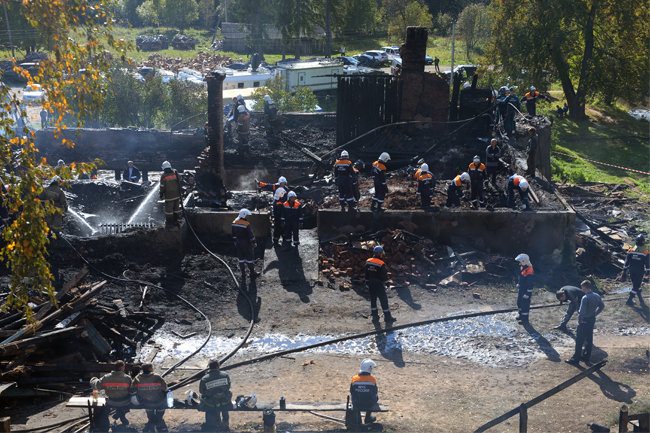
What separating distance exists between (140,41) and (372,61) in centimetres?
2427

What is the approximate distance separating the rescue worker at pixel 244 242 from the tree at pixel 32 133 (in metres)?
5.43

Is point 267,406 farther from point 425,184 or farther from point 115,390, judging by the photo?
point 425,184

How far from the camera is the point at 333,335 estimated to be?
12.5 m

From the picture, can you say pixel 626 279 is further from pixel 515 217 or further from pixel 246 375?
pixel 246 375

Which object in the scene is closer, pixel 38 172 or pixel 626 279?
pixel 38 172

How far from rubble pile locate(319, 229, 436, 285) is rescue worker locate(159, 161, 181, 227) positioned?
3.38 m

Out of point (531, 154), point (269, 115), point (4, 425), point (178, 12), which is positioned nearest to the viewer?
point (4, 425)

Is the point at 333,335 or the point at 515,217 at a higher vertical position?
the point at 515,217

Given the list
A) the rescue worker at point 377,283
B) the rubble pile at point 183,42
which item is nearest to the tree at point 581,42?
the rescue worker at point 377,283

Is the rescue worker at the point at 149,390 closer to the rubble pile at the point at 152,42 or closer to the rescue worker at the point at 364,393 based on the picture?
the rescue worker at the point at 364,393

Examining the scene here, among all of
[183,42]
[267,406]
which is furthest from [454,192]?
[183,42]

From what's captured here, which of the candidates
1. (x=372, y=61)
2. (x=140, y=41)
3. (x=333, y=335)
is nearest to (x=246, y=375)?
(x=333, y=335)

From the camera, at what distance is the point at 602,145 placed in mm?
32344

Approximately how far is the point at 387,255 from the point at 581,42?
2524 centimetres
